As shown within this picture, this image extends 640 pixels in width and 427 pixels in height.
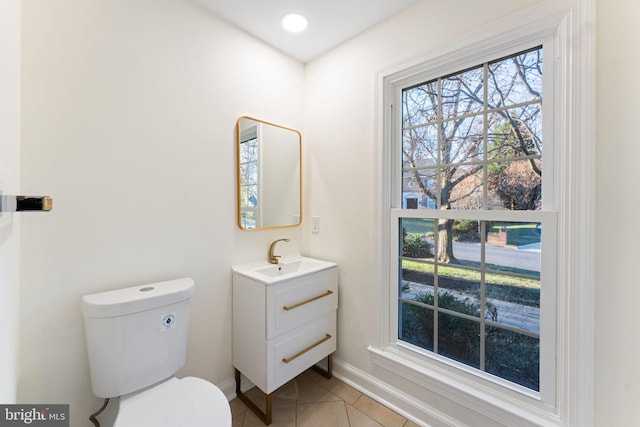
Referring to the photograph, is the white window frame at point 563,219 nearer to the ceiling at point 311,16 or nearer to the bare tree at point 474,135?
the bare tree at point 474,135

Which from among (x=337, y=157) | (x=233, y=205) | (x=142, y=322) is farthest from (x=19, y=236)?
(x=337, y=157)

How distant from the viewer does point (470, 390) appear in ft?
4.48

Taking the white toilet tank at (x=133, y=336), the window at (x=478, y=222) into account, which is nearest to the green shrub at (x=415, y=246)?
the window at (x=478, y=222)

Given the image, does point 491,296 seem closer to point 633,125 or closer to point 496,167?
point 496,167

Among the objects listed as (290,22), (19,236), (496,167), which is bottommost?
(19,236)

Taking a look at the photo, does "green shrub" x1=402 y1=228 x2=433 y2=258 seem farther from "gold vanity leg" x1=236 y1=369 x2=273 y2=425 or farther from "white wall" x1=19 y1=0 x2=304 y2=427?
"gold vanity leg" x1=236 y1=369 x2=273 y2=425

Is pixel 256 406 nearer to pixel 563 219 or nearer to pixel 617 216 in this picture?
pixel 563 219

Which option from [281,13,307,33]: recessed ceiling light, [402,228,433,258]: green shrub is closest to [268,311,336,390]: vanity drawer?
[402,228,433,258]: green shrub

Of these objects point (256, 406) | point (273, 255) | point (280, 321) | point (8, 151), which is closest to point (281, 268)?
point (273, 255)

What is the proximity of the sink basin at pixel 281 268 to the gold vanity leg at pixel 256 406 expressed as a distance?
2.10 ft

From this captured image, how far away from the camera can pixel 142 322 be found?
120cm

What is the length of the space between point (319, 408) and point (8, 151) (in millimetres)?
1860

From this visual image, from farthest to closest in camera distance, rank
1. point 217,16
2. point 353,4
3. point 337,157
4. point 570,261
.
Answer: point 337,157 < point 217,16 < point 353,4 < point 570,261

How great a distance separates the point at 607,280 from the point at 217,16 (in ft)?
7.74
